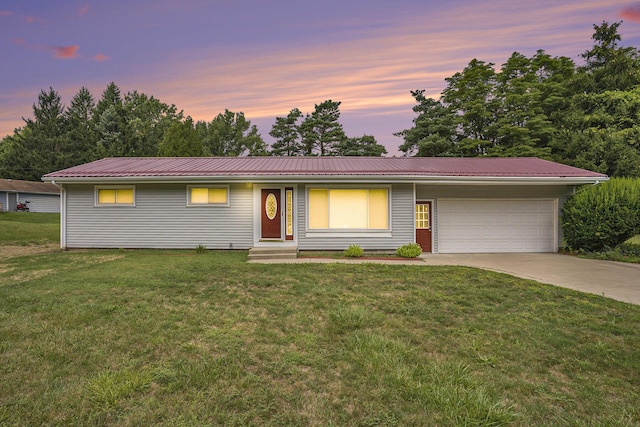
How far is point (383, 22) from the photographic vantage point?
1376cm

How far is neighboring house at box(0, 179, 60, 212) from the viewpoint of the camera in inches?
1113

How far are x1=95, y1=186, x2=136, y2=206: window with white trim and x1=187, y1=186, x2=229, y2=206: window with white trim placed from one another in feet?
7.60

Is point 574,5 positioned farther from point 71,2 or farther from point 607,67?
point 71,2

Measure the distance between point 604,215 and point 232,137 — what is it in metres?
31.2

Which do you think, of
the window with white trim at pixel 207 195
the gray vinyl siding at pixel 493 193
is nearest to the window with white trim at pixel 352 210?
the gray vinyl siding at pixel 493 193

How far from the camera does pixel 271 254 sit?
9750mm

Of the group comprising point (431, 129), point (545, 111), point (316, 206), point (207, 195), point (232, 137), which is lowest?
point (316, 206)

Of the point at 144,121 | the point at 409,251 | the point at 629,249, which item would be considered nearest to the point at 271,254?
the point at 409,251

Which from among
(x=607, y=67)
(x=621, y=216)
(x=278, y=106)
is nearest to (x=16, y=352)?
(x=621, y=216)

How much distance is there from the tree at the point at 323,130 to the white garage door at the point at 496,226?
1839cm

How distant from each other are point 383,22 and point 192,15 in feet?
28.8

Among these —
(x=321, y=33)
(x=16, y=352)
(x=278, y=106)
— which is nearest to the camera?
(x=16, y=352)

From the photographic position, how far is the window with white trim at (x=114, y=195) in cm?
1126

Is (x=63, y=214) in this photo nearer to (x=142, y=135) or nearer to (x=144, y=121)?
(x=142, y=135)
